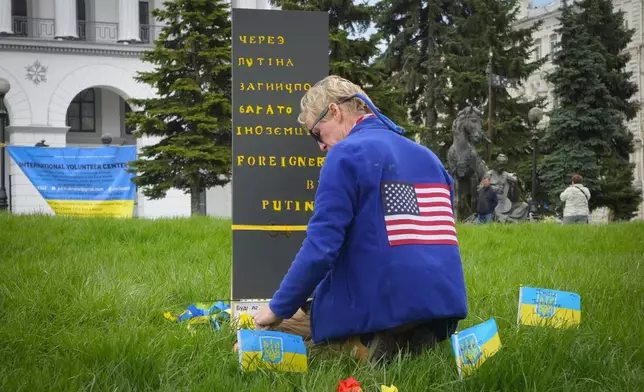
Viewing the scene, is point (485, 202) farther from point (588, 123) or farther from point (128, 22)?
point (128, 22)

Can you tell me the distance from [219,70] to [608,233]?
13.3m

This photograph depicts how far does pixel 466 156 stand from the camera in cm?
2005

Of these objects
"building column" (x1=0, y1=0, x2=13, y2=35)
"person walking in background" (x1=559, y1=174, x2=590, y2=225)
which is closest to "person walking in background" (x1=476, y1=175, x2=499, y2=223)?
"person walking in background" (x1=559, y1=174, x2=590, y2=225)

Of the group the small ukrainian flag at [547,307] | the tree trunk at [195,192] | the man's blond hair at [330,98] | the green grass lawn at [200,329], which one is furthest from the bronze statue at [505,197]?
the man's blond hair at [330,98]

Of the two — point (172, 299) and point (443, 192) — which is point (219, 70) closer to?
point (172, 299)

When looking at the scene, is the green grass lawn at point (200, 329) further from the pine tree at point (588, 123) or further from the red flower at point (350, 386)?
the pine tree at point (588, 123)

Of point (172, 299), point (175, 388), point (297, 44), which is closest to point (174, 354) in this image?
point (175, 388)

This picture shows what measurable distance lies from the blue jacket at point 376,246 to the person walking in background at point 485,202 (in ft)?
54.6

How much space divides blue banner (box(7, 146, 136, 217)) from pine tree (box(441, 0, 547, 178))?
18.2m

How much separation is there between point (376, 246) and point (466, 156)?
1655 centimetres

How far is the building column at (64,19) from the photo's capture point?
35219mm

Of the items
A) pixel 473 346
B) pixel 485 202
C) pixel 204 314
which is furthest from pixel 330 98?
pixel 485 202

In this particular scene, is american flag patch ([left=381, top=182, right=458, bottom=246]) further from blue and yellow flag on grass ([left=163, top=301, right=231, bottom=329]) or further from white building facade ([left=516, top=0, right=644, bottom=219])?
white building facade ([left=516, top=0, right=644, bottom=219])

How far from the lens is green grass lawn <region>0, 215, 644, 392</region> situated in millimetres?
3898
